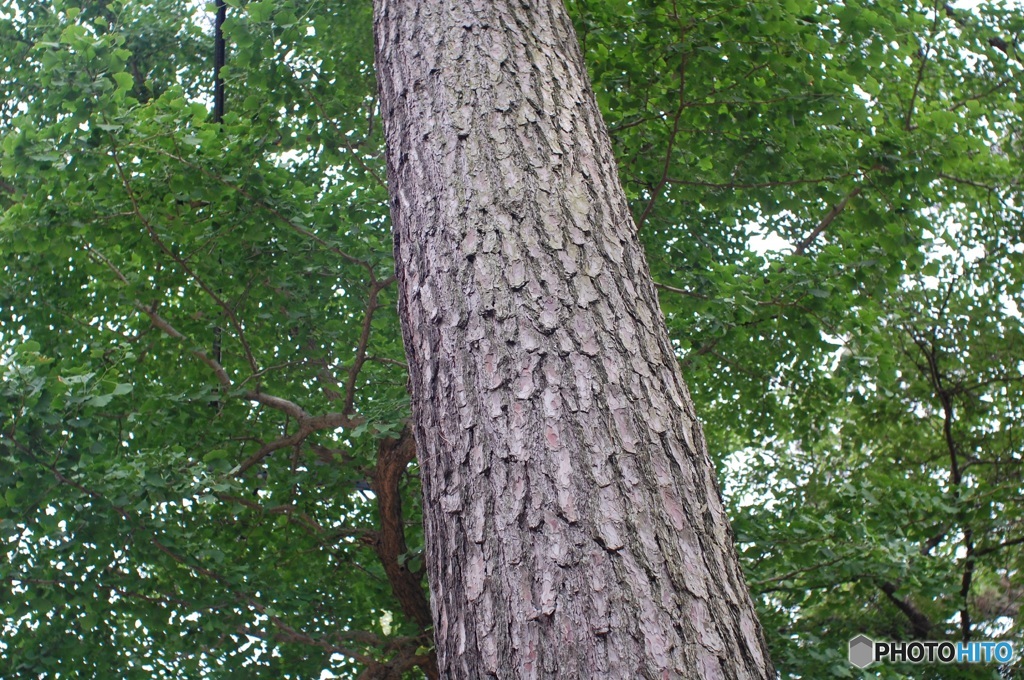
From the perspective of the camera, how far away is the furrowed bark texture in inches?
49.9

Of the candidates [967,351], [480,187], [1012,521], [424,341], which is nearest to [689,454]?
[424,341]

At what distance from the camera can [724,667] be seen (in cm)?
124

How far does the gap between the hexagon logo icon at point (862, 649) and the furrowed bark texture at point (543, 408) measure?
18.7ft

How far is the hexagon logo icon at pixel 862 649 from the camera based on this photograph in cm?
646

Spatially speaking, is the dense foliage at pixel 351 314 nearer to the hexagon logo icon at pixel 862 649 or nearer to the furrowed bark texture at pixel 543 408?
the hexagon logo icon at pixel 862 649

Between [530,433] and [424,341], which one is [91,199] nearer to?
[424,341]

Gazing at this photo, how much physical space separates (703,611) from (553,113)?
123cm

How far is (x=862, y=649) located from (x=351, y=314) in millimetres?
5276

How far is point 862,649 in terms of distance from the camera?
6.87 m

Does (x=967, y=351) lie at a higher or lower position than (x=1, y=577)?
higher
